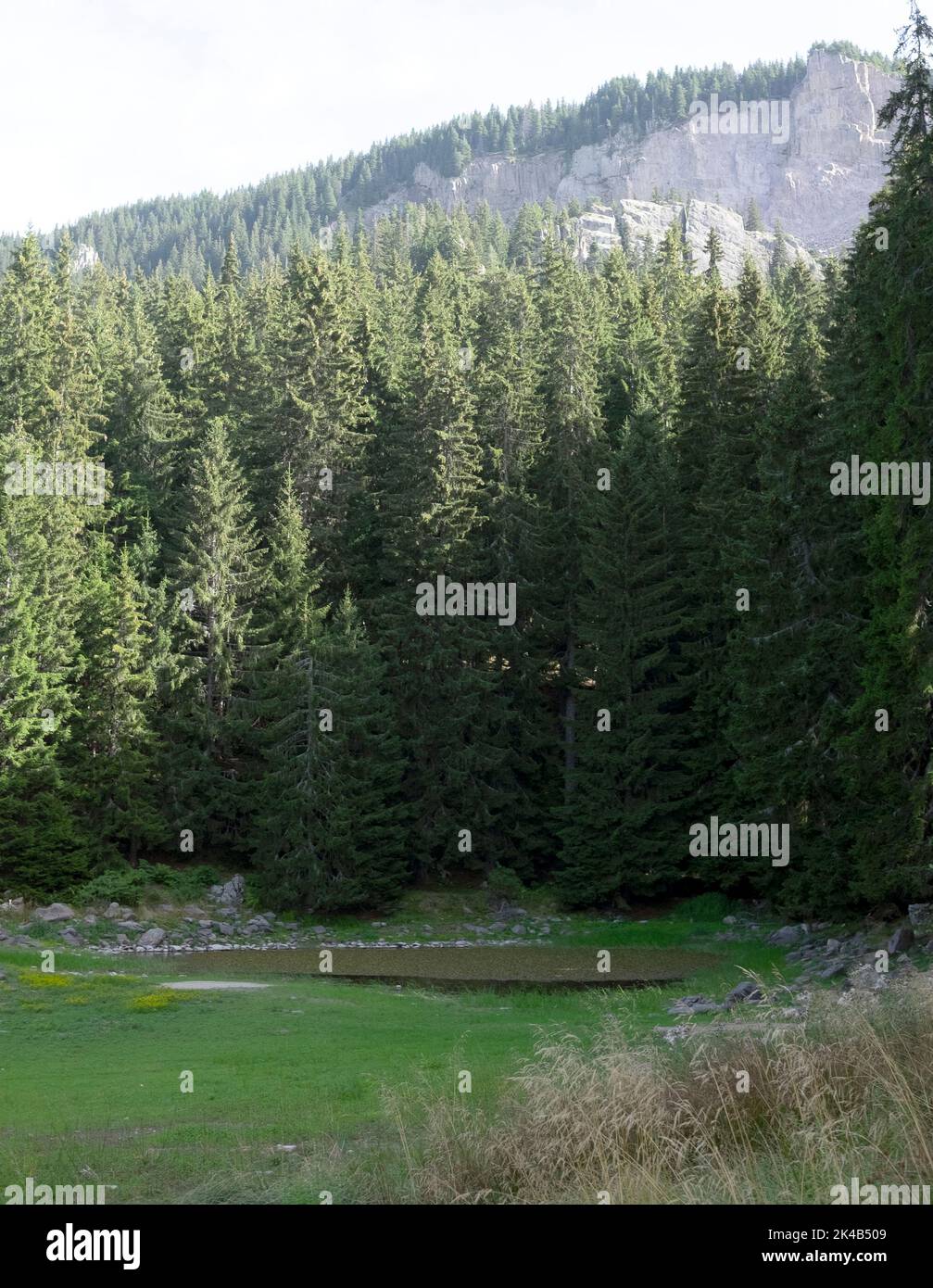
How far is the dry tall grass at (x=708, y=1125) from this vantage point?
26.6ft

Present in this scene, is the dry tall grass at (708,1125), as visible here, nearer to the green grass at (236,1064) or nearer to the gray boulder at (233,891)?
the green grass at (236,1064)

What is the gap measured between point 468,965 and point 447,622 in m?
15.3

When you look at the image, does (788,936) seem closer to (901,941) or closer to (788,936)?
(788,936)

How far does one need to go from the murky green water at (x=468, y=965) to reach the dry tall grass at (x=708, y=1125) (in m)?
18.5

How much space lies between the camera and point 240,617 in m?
45.8

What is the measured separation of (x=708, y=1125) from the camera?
8.98 meters

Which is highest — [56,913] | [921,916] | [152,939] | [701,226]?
[701,226]

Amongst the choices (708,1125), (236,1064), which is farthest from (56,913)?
(708,1125)

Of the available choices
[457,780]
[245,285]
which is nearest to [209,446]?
[457,780]

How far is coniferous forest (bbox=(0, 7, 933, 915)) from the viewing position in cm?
3262

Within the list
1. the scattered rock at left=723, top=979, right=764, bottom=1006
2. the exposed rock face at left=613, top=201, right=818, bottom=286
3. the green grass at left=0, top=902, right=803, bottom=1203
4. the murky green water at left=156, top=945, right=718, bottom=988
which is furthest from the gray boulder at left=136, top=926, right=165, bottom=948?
the exposed rock face at left=613, top=201, right=818, bottom=286

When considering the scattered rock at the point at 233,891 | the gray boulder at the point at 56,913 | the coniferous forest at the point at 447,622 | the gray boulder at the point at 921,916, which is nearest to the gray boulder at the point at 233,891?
the scattered rock at the point at 233,891

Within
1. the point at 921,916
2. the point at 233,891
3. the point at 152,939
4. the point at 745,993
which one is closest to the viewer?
the point at 745,993

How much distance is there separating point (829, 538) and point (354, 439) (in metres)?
24.5
